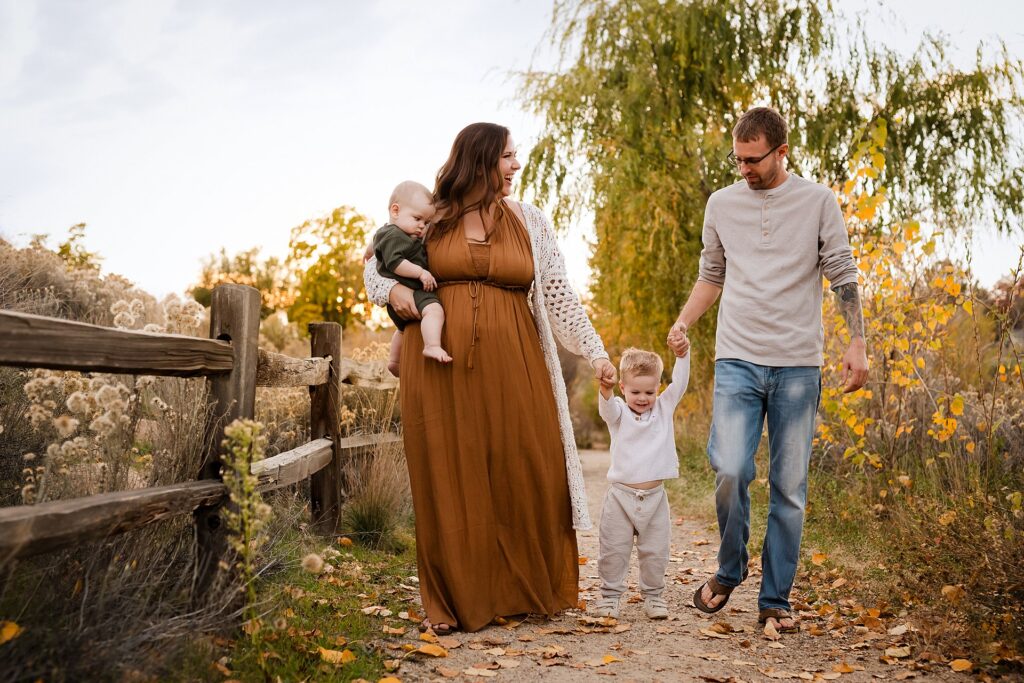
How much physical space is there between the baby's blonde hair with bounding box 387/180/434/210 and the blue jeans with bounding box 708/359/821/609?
5.27 feet

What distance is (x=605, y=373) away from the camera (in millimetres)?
4090

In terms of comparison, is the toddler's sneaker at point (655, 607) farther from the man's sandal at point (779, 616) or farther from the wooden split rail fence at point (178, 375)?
the wooden split rail fence at point (178, 375)

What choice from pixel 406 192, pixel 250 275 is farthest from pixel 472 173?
pixel 250 275

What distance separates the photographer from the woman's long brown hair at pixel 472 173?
418 centimetres

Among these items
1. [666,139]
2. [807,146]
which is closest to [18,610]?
[666,139]

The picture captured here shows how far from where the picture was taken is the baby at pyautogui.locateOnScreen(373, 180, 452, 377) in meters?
4.00

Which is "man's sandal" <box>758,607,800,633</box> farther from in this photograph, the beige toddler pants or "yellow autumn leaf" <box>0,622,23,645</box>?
"yellow autumn leaf" <box>0,622,23,645</box>

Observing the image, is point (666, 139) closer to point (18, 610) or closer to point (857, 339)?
point (857, 339)

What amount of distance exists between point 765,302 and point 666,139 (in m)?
7.20

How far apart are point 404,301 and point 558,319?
2.73 ft

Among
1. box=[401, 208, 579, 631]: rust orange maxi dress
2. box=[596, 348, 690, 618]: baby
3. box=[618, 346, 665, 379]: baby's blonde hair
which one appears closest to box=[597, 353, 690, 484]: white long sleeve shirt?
box=[596, 348, 690, 618]: baby

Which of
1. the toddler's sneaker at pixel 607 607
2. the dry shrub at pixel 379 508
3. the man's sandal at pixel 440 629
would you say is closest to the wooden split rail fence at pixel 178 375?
the dry shrub at pixel 379 508

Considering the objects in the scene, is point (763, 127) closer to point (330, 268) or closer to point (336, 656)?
point (336, 656)

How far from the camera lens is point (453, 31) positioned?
924 centimetres
